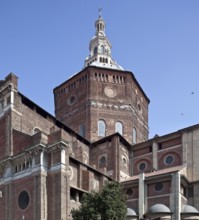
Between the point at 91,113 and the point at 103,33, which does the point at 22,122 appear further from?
the point at 103,33

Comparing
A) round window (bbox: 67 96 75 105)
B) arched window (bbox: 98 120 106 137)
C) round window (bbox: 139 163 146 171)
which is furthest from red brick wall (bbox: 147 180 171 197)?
round window (bbox: 67 96 75 105)

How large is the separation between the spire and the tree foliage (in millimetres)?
32068

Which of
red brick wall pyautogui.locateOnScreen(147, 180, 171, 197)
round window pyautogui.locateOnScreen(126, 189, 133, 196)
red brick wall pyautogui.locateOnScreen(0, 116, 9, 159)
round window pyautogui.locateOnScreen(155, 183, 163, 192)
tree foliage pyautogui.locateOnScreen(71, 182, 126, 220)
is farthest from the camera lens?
round window pyautogui.locateOnScreen(126, 189, 133, 196)

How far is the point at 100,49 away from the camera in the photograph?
203ft

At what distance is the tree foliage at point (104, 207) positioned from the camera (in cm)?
2653

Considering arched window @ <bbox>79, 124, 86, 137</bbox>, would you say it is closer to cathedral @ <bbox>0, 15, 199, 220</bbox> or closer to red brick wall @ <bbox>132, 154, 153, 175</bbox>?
cathedral @ <bbox>0, 15, 199, 220</bbox>

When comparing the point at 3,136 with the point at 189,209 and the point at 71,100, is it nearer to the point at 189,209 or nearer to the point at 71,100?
the point at 71,100

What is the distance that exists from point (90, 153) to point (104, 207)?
20.9 m

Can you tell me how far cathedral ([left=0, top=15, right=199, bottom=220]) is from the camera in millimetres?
33438

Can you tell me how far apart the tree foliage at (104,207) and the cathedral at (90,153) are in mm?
4835

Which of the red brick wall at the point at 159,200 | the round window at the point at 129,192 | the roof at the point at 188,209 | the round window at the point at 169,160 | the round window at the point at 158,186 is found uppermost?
the round window at the point at 169,160

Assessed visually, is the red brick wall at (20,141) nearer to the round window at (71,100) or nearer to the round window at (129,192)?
the round window at (129,192)

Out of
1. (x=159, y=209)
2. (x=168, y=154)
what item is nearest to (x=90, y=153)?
(x=168, y=154)

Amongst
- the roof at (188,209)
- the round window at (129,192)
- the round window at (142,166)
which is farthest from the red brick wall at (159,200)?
the round window at (142,166)
